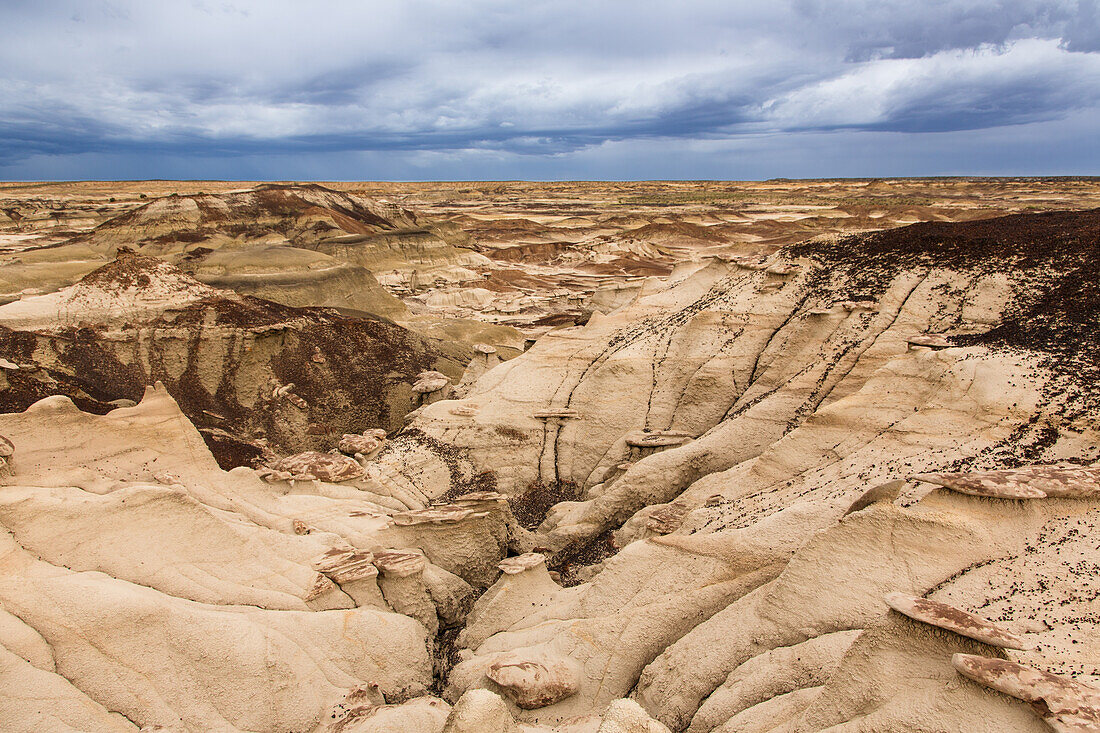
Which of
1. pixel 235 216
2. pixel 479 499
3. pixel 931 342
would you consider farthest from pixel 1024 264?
pixel 235 216

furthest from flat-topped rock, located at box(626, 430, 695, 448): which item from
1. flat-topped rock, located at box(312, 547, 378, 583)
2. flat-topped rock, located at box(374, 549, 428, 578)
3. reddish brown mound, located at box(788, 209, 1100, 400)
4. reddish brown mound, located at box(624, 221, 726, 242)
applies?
reddish brown mound, located at box(624, 221, 726, 242)

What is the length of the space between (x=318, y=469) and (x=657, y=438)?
7.57 metres

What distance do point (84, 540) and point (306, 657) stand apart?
3.54m

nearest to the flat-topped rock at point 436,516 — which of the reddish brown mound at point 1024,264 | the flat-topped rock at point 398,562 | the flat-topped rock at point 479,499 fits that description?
the flat-topped rock at point 479,499

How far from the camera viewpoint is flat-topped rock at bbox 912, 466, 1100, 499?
6590mm

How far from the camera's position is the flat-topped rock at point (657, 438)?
1392 centimetres

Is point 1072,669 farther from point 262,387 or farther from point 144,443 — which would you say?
point 262,387

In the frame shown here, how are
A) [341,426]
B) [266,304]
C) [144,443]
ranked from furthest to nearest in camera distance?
[266,304], [341,426], [144,443]

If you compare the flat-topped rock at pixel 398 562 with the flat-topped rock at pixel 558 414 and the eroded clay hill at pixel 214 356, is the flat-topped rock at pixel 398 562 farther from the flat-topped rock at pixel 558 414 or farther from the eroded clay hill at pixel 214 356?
the eroded clay hill at pixel 214 356

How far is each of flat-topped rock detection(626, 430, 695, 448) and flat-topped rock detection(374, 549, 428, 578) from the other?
576 cm

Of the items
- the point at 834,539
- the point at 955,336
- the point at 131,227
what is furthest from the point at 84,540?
the point at 131,227

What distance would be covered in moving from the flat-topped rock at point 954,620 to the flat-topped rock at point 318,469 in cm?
1062

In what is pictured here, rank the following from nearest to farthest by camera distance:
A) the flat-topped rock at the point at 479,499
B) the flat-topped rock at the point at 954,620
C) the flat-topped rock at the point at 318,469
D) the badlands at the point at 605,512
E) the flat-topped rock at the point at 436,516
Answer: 1. the flat-topped rock at the point at 954,620
2. the badlands at the point at 605,512
3. the flat-topped rock at the point at 436,516
4. the flat-topped rock at the point at 479,499
5. the flat-topped rock at the point at 318,469

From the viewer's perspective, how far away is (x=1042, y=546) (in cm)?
633
